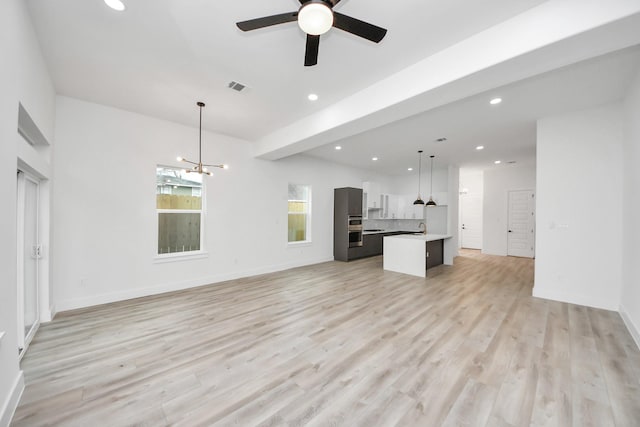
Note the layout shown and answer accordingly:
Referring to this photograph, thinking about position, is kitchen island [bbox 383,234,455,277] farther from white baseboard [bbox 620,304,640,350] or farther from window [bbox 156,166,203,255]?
window [bbox 156,166,203,255]

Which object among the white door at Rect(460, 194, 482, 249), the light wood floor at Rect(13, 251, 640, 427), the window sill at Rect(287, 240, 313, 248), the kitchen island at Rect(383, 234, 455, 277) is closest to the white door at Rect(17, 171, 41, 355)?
the light wood floor at Rect(13, 251, 640, 427)

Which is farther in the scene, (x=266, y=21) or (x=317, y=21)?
(x=266, y=21)

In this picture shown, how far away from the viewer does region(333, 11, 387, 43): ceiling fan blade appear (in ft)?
5.85

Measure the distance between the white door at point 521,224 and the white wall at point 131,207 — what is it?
797 centimetres

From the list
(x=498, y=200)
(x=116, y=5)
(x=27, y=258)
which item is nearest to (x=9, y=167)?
(x=116, y=5)

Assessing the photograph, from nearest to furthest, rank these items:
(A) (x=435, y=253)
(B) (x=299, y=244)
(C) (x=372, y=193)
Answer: (A) (x=435, y=253)
(B) (x=299, y=244)
(C) (x=372, y=193)

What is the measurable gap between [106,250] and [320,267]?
445 centimetres

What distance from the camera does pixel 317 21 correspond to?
170 centimetres

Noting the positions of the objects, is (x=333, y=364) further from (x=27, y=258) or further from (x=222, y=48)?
(x=27, y=258)

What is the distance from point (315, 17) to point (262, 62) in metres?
1.39

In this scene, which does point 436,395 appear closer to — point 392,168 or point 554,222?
point 554,222

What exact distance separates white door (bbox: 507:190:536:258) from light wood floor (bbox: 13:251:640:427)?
5.24 m

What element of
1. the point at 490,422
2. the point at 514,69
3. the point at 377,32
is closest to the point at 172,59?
the point at 377,32

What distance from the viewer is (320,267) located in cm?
683
